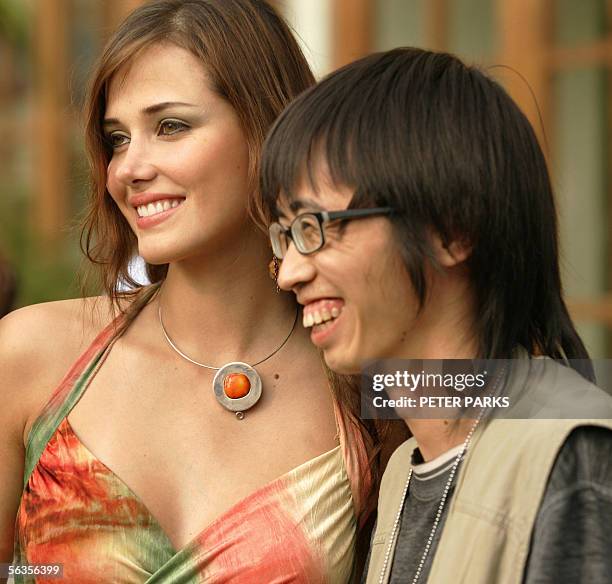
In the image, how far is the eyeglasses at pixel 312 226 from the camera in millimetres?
1924

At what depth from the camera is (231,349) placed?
2.62 m

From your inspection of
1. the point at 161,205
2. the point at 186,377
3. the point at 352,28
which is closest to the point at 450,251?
the point at 161,205

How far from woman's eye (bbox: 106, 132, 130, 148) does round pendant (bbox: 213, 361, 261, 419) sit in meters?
0.50

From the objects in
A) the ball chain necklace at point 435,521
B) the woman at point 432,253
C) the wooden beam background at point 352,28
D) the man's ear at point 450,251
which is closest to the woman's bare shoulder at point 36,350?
the woman at point 432,253

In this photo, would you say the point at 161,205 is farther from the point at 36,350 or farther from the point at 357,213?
the point at 357,213

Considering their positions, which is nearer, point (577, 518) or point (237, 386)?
point (577, 518)

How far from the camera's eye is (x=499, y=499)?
5.83 ft

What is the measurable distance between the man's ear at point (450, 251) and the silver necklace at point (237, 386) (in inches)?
29.0

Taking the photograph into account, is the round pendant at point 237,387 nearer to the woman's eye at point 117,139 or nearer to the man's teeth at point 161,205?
the man's teeth at point 161,205

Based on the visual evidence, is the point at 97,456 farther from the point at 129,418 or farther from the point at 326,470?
the point at 326,470

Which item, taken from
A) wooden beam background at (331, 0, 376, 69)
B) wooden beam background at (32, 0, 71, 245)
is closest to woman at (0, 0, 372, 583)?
wooden beam background at (331, 0, 376, 69)

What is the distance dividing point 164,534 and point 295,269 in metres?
0.66

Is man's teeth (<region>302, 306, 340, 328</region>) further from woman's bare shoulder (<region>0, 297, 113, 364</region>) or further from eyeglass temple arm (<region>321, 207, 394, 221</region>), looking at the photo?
woman's bare shoulder (<region>0, 297, 113, 364</region>)

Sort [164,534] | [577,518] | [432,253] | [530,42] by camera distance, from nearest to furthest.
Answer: [577,518], [432,253], [164,534], [530,42]
